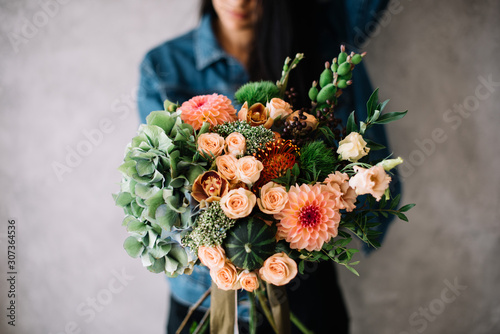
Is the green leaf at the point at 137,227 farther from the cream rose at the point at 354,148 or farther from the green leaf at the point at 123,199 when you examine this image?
the cream rose at the point at 354,148

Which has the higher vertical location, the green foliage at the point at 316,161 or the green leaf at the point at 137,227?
the green leaf at the point at 137,227

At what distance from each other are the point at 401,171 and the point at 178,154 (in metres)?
0.99

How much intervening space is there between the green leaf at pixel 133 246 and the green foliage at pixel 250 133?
0.23m

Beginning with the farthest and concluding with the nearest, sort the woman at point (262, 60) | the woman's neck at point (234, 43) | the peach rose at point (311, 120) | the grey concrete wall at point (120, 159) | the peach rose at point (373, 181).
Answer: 1. the grey concrete wall at point (120, 159)
2. the woman's neck at point (234, 43)
3. the woman at point (262, 60)
4. the peach rose at point (311, 120)
5. the peach rose at point (373, 181)

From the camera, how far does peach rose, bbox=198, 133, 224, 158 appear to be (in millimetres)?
478

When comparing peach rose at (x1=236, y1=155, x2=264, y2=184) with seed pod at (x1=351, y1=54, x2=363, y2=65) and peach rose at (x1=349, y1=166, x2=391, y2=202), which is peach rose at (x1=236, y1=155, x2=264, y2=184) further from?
seed pod at (x1=351, y1=54, x2=363, y2=65)

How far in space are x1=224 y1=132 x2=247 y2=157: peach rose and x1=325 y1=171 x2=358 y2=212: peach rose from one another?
14cm

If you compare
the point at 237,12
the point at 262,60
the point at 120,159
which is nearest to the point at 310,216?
the point at 262,60

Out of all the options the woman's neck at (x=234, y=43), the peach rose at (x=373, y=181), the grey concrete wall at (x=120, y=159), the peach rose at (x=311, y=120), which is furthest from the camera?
the grey concrete wall at (x=120, y=159)

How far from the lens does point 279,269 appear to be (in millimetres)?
462

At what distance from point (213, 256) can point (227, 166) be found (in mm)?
138

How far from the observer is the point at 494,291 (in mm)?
1279

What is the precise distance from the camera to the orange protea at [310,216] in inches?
18.1

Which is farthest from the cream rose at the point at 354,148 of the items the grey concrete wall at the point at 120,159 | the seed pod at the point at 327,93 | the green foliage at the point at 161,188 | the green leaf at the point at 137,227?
the grey concrete wall at the point at 120,159
